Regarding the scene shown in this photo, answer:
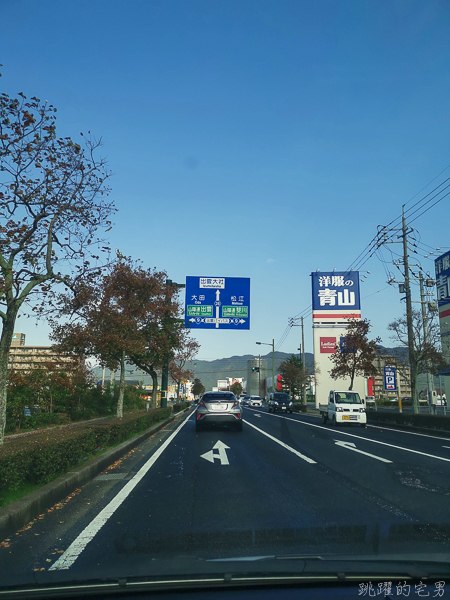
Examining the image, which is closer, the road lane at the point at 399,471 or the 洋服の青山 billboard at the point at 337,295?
the road lane at the point at 399,471

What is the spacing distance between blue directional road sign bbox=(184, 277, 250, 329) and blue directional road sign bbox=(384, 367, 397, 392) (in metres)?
10.0

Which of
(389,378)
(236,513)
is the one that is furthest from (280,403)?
(236,513)

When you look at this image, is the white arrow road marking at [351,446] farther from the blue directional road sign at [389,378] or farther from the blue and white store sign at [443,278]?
the blue and white store sign at [443,278]

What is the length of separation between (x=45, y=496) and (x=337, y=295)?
5778 cm

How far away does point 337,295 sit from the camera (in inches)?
2424

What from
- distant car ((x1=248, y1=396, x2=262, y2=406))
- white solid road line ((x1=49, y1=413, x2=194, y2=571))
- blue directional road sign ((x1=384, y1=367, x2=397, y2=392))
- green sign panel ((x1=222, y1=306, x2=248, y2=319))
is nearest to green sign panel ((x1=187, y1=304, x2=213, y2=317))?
green sign panel ((x1=222, y1=306, x2=248, y2=319))

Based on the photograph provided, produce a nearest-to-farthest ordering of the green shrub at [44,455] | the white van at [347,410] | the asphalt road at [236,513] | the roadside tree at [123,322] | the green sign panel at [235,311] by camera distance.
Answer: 1. the asphalt road at [236,513]
2. the green shrub at [44,455]
3. the roadside tree at [123,322]
4. the white van at [347,410]
5. the green sign panel at [235,311]

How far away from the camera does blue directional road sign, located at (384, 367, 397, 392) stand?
28.9 metres

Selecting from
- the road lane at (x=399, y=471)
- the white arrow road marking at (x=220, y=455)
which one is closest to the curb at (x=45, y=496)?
the white arrow road marking at (x=220, y=455)

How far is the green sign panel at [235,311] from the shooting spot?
2472cm

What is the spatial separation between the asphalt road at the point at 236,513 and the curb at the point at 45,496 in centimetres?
14

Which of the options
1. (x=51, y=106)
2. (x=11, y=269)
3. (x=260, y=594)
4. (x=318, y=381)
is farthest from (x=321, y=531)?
(x=318, y=381)

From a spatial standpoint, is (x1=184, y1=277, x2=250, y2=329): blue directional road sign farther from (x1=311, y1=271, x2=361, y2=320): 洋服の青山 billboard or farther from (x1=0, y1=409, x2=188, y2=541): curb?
(x1=311, y1=271, x2=361, y2=320): 洋服の青山 billboard

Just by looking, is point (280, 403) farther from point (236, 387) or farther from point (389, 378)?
point (236, 387)
